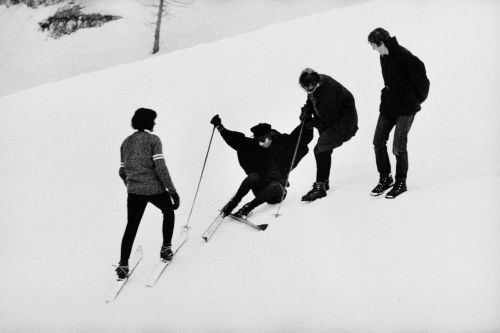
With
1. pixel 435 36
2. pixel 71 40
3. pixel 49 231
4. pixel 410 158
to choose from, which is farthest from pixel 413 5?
pixel 71 40

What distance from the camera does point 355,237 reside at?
166 inches

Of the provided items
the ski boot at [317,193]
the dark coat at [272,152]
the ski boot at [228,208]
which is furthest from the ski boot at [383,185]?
the ski boot at [228,208]

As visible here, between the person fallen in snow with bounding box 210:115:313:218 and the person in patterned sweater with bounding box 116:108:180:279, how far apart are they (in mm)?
1276

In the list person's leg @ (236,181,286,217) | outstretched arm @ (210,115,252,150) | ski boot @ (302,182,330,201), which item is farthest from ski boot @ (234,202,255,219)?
outstretched arm @ (210,115,252,150)

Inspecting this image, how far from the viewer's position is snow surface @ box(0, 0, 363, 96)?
27.4m

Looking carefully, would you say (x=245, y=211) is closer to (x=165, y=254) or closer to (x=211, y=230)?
(x=211, y=230)

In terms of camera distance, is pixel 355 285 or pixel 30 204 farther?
pixel 30 204

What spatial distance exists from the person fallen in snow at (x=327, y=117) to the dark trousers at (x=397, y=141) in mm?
496

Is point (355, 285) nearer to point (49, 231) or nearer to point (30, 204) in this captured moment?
point (49, 231)

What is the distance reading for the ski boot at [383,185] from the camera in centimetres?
509

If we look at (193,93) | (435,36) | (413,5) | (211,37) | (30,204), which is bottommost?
(30,204)

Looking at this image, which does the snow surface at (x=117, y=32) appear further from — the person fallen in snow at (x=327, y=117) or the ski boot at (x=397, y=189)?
the ski boot at (x=397, y=189)

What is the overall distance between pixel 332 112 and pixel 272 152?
928 mm

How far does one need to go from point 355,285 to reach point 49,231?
15.6ft
